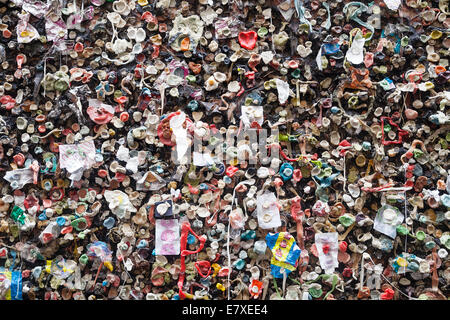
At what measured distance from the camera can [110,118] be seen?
1.25 meters

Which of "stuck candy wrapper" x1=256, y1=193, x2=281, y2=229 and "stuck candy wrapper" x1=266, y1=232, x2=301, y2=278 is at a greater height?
"stuck candy wrapper" x1=256, y1=193, x2=281, y2=229

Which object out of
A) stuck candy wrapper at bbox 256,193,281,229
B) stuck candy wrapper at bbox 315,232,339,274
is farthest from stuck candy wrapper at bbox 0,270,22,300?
stuck candy wrapper at bbox 315,232,339,274

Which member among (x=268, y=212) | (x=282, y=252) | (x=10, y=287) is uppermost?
(x=268, y=212)

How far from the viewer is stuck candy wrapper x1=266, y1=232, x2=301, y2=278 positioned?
3.95 ft

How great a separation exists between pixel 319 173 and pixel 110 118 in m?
0.64

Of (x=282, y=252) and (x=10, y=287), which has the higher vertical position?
(x=282, y=252)

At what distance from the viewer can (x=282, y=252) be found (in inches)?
47.5

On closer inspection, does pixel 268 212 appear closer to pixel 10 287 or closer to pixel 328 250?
pixel 328 250

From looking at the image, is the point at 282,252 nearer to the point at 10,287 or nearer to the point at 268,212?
the point at 268,212

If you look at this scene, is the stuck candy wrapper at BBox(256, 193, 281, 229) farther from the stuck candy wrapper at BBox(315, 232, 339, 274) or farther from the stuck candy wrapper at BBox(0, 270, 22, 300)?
the stuck candy wrapper at BBox(0, 270, 22, 300)

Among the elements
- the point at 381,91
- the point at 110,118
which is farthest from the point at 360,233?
the point at 110,118

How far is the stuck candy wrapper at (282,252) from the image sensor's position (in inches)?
47.4

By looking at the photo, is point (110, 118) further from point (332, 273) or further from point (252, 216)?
point (332, 273)

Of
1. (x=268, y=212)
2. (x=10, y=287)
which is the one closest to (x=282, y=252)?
(x=268, y=212)
